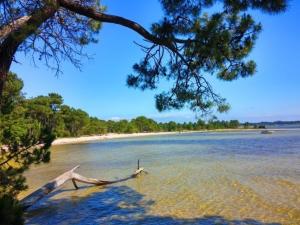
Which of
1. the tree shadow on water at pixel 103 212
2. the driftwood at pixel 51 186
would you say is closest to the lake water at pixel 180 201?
the tree shadow on water at pixel 103 212

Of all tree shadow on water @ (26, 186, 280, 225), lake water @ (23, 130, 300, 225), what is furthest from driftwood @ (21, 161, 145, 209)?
tree shadow on water @ (26, 186, 280, 225)

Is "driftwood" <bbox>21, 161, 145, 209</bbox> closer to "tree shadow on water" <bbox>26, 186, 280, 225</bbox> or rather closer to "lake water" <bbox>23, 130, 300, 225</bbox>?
"lake water" <bbox>23, 130, 300, 225</bbox>

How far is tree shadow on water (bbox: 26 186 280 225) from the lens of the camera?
10.3 m

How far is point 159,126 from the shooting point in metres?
198

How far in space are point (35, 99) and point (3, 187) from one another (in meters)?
84.3

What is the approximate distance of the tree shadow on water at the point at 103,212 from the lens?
10.3m

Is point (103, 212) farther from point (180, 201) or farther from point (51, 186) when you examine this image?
point (180, 201)

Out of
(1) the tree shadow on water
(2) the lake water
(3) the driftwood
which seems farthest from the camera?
(2) the lake water

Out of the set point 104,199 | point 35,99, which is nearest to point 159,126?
point 35,99

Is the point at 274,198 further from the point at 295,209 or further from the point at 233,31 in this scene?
the point at 233,31

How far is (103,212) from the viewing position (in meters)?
11.7

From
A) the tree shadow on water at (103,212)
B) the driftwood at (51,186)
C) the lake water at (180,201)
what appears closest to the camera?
the driftwood at (51,186)

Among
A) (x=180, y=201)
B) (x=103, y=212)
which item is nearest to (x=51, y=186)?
(x=103, y=212)

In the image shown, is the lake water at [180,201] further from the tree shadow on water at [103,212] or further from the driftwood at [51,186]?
the driftwood at [51,186]
